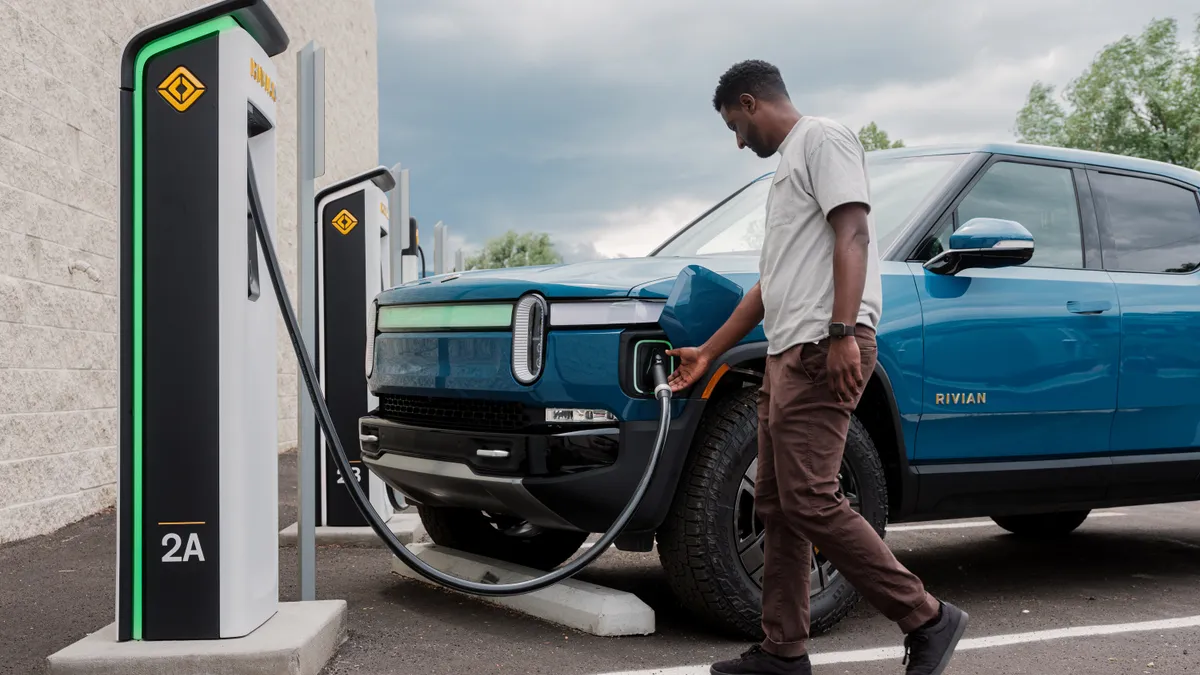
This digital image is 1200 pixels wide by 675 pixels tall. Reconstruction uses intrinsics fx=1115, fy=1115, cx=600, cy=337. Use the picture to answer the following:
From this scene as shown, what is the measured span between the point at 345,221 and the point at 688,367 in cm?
322

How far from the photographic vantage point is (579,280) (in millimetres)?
3693

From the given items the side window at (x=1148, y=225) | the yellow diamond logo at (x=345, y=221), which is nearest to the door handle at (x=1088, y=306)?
the side window at (x=1148, y=225)

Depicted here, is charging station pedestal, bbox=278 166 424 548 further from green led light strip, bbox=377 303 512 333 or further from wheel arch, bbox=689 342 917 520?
wheel arch, bbox=689 342 917 520

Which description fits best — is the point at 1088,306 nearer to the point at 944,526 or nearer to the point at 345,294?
the point at 944,526

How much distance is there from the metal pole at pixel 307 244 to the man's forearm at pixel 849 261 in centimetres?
183

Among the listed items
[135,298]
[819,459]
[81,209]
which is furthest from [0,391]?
[819,459]

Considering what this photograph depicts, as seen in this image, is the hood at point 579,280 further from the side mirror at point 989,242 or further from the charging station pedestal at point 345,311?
the charging station pedestal at point 345,311

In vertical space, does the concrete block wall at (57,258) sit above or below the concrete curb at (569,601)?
above

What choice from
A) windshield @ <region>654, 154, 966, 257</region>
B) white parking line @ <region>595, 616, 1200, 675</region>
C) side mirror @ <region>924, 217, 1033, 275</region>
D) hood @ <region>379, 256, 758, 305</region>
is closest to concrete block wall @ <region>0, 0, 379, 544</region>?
hood @ <region>379, 256, 758, 305</region>

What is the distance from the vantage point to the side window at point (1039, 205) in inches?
188

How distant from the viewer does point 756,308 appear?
3625 mm

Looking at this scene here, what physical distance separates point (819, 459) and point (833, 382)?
0.76ft

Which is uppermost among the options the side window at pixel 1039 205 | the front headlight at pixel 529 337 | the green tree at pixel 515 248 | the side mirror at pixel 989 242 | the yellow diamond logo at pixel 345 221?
the green tree at pixel 515 248

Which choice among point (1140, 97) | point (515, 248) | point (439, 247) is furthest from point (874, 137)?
point (439, 247)
